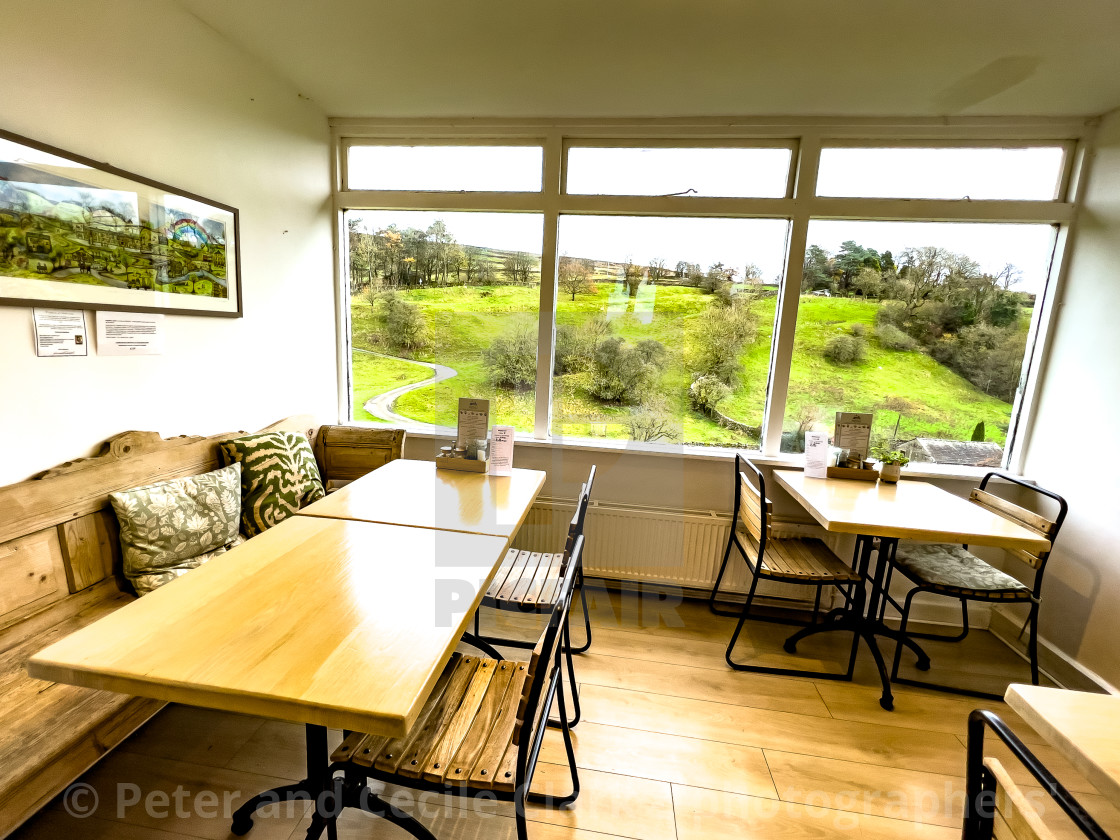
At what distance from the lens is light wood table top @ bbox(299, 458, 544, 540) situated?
5.38 ft

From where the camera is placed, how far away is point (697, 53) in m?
1.95

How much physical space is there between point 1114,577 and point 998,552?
Result: 56cm

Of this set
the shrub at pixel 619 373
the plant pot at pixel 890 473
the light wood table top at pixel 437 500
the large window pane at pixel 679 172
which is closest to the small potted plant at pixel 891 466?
the plant pot at pixel 890 473

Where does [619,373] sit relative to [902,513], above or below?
above

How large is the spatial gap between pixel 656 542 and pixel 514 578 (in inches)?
40.1

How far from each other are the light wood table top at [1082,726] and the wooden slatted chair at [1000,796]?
0.16m

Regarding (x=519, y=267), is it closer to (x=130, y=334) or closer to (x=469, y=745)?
(x=130, y=334)

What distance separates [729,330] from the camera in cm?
272

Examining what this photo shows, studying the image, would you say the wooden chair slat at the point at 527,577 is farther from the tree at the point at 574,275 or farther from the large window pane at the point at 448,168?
the large window pane at the point at 448,168

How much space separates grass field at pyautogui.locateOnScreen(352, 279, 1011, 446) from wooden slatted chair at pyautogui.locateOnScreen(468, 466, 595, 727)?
0.98m

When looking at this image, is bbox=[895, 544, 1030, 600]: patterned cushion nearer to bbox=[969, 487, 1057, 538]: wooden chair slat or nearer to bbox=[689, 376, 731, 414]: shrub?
bbox=[969, 487, 1057, 538]: wooden chair slat

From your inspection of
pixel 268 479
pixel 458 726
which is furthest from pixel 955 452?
pixel 268 479

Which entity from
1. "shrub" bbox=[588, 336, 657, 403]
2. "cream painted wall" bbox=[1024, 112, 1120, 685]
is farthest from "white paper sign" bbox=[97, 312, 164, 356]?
"cream painted wall" bbox=[1024, 112, 1120, 685]

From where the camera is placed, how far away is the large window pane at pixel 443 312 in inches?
111
